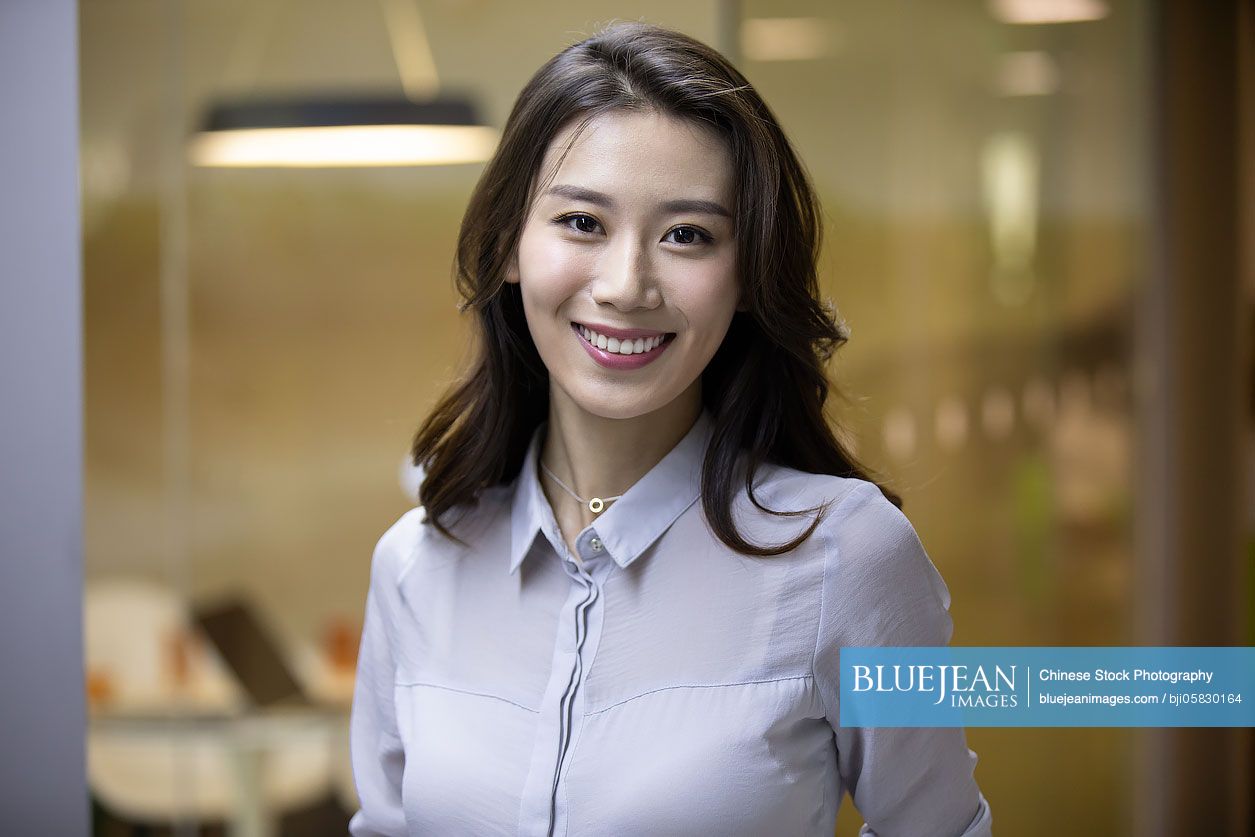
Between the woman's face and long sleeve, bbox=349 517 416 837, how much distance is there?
0.34 meters

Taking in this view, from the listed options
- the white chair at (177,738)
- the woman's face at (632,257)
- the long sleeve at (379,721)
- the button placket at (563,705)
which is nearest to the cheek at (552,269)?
the woman's face at (632,257)

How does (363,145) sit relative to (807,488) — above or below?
above

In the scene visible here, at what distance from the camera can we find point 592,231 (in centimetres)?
101

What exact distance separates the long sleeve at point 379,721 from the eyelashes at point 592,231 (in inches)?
15.6

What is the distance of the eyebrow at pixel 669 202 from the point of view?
3.23 ft

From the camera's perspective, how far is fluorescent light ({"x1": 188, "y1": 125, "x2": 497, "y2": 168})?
8.27ft

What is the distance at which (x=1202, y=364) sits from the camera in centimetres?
264

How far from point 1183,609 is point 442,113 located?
75.7 inches

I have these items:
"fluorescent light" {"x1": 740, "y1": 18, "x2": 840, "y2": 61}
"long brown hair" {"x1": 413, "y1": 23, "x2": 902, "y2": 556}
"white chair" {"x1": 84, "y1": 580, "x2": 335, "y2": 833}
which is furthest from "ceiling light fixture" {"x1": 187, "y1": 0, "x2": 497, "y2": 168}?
"long brown hair" {"x1": 413, "y1": 23, "x2": 902, "y2": 556}

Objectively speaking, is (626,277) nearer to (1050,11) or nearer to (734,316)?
(734,316)

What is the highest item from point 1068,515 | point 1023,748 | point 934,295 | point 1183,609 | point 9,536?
point 934,295

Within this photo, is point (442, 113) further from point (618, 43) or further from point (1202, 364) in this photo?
point (1202, 364)

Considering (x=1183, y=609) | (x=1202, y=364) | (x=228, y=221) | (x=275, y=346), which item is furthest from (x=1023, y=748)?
(x=228, y=221)

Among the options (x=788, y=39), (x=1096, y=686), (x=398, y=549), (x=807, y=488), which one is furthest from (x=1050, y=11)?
(x=398, y=549)
